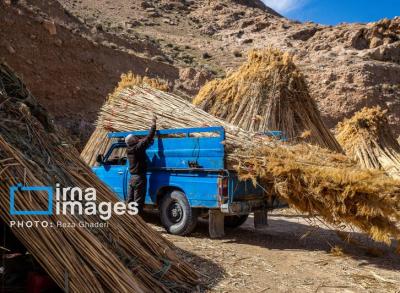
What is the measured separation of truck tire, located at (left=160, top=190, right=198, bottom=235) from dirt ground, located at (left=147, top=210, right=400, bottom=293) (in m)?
0.15

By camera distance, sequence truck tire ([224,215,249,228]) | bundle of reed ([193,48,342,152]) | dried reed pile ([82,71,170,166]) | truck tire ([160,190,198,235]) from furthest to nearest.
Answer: bundle of reed ([193,48,342,152]), dried reed pile ([82,71,170,166]), truck tire ([224,215,249,228]), truck tire ([160,190,198,235])

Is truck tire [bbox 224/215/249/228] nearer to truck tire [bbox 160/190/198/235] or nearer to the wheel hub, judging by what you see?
truck tire [bbox 160/190/198/235]

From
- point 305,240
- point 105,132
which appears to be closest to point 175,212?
point 305,240

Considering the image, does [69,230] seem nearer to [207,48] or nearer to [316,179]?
[316,179]

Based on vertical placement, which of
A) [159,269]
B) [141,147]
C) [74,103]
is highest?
[74,103]

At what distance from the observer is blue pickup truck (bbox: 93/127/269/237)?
245 inches

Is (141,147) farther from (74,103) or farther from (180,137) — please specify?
(74,103)

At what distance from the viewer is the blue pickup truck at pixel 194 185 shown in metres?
6.23

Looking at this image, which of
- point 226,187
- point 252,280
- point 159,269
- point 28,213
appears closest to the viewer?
point 28,213

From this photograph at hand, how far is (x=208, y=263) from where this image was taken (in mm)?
5191

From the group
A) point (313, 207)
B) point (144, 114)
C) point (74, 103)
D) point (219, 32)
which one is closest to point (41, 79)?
point (74, 103)

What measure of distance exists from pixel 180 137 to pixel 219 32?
3656cm

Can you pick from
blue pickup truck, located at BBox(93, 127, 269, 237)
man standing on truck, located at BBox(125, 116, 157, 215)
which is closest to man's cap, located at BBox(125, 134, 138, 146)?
man standing on truck, located at BBox(125, 116, 157, 215)

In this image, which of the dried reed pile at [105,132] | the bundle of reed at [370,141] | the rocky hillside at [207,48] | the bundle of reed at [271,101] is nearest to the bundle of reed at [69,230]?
the dried reed pile at [105,132]
